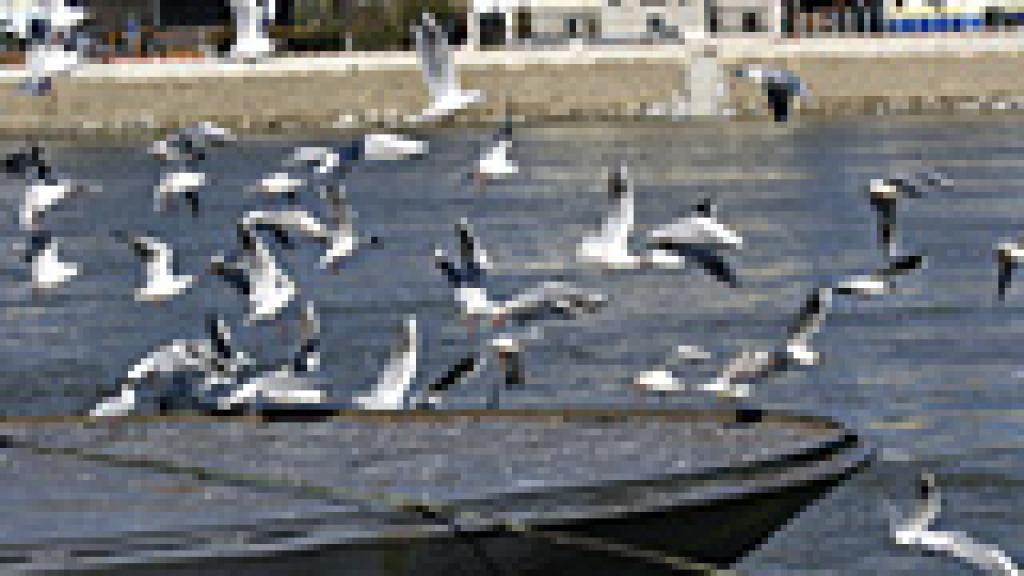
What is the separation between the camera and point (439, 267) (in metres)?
30.0

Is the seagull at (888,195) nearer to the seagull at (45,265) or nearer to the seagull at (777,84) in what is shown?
the seagull at (777,84)

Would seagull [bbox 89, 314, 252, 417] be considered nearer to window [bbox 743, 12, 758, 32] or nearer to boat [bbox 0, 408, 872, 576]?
boat [bbox 0, 408, 872, 576]

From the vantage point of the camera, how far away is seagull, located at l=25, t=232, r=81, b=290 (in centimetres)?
3475

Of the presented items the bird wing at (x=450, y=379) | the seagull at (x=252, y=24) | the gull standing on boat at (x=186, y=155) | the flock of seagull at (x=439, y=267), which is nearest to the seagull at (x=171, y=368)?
the flock of seagull at (x=439, y=267)

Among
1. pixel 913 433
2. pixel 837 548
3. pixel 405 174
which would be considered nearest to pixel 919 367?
pixel 913 433

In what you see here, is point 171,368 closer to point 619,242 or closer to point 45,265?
point 619,242

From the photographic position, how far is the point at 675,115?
384 feet

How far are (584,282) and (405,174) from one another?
121 feet

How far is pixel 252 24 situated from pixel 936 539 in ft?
62.0

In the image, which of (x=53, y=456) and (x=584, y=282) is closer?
(x=53, y=456)

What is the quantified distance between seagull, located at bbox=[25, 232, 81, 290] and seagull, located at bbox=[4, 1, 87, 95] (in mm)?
4644

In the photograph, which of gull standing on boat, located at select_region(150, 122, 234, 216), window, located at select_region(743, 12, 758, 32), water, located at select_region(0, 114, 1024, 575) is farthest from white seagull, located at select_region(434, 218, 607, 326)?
window, located at select_region(743, 12, 758, 32)

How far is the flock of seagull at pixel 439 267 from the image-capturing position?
862 inches

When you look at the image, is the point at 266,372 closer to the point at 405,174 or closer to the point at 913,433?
the point at 913,433
